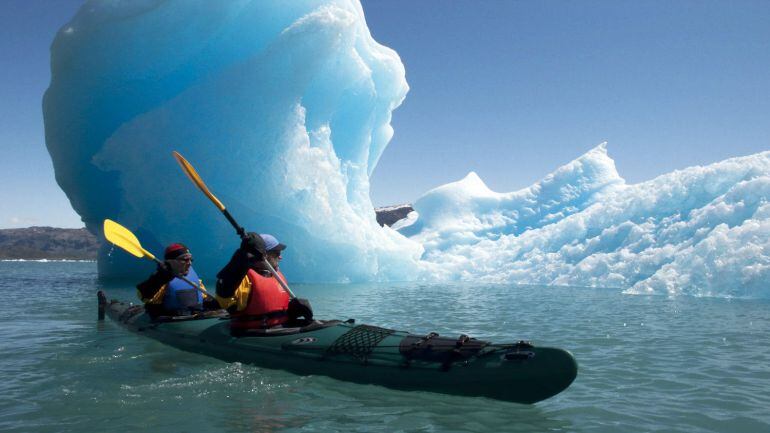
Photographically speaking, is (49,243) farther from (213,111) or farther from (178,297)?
(178,297)

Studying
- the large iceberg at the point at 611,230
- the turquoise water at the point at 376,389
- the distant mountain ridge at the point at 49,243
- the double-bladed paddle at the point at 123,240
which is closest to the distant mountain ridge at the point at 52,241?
the distant mountain ridge at the point at 49,243

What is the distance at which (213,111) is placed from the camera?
16656 millimetres

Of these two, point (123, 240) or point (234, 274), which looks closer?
point (234, 274)

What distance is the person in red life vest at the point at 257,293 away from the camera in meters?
5.20

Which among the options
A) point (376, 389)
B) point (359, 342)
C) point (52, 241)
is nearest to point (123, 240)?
point (359, 342)

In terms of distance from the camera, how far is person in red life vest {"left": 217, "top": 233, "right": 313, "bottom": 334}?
5195mm

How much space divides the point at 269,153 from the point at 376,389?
12910 mm

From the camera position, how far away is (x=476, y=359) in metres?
4.43

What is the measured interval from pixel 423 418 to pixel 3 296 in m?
14.5

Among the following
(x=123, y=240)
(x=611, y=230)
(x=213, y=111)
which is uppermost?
(x=213, y=111)

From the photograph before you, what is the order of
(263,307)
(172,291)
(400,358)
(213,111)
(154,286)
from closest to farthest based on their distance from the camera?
1. (400,358)
2. (263,307)
3. (154,286)
4. (172,291)
5. (213,111)

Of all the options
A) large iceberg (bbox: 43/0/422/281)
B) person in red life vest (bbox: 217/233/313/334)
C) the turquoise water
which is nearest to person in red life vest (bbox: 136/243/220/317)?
the turquoise water

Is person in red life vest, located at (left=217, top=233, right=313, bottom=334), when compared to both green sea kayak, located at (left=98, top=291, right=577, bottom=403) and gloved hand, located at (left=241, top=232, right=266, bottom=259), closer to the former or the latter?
gloved hand, located at (left=241, top=232, right=266, bottom=259)

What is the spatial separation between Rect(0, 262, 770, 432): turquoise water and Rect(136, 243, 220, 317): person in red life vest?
51cm
